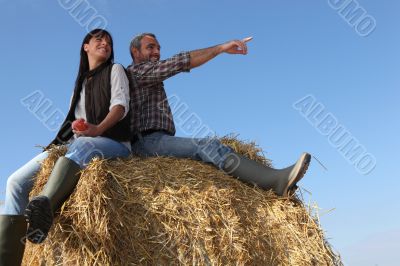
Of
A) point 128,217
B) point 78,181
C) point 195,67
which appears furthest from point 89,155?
point 195,67

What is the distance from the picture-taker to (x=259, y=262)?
12.3 feet

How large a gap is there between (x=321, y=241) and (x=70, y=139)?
7.72 ft

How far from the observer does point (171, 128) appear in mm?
4477

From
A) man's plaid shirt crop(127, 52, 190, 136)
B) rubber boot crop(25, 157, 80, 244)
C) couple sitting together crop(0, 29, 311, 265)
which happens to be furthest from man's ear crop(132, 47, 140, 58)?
rubber boot crop(25, 157, 80, 244)

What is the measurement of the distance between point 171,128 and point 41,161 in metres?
1.17

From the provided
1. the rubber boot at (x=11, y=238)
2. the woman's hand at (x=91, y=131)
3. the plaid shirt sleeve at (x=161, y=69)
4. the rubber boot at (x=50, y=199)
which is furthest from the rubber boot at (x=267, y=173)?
the rubber boot at (x=11, y=238)

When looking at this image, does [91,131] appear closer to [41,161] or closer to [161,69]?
[41,161]

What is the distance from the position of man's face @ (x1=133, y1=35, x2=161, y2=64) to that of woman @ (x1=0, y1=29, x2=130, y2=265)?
417mm

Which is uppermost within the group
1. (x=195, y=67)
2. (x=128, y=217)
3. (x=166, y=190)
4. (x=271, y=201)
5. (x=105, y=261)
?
(x=195, y=67)

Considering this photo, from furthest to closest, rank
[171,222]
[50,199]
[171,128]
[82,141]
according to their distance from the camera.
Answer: [171,128]
[82,141]
[171,222]
[50,199]

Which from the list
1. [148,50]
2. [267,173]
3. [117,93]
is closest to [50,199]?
[117,93]

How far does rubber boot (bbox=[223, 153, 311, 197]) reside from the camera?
3.98 metres

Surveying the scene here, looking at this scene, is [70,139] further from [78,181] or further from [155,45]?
[155,45]

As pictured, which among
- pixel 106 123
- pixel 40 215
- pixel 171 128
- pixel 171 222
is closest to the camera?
pixel 40 215
